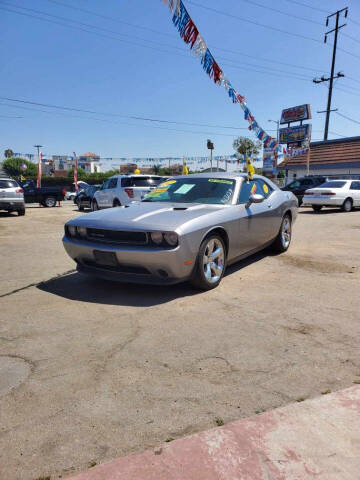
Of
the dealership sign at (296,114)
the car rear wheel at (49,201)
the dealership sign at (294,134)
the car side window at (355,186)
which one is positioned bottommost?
the car rear wheel at (49,201)

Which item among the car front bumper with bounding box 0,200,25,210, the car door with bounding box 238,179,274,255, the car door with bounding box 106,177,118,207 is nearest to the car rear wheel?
the car front bumper with bounding box 0,200,25,210

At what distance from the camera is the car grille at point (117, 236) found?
4145 millimetres

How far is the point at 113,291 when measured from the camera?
449 centimetres

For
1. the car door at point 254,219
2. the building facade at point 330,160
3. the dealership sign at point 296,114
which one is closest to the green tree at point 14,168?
the dealership sign at point 296,114

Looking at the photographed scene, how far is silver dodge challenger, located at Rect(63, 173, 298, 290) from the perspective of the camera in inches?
160

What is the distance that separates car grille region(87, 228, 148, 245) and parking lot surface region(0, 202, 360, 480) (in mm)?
627

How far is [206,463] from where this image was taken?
178 centimetres

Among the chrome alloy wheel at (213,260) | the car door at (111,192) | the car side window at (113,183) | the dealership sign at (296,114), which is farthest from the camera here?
the dealership sign at (296,114)

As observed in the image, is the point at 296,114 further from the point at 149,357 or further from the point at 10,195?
the point at 149,357

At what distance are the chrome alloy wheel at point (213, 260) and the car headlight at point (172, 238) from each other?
1.73 ft

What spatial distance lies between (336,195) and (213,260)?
12812 millimetres

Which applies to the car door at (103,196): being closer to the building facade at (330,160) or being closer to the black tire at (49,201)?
the black tire at (49,201)

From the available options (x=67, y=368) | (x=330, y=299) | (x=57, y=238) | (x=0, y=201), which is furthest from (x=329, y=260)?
(x=0, y=201)

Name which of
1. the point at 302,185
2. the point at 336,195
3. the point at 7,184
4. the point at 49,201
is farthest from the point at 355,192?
the point at 49,201
